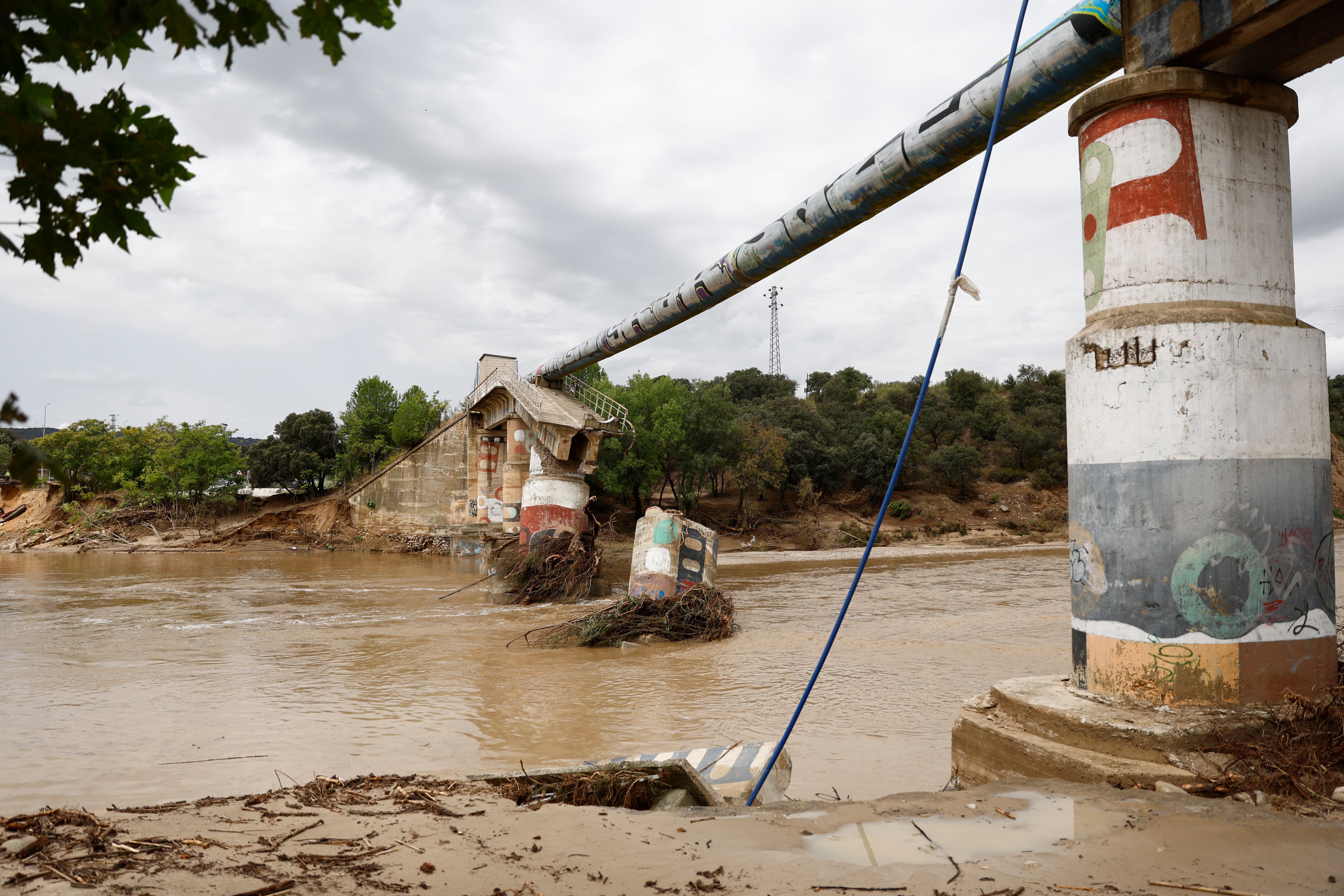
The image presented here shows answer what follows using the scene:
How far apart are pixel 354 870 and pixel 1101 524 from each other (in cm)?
407

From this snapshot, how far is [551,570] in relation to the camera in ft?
63.2

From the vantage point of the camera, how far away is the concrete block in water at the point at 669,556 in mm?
13984

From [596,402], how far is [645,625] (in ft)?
53.1

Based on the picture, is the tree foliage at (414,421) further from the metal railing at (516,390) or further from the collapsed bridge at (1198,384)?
the collapsed bridge at (1198,384)

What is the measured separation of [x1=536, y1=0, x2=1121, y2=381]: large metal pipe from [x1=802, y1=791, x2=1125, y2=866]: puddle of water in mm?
5468

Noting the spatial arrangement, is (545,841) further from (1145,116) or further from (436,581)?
(436,581)

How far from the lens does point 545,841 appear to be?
3.28 m

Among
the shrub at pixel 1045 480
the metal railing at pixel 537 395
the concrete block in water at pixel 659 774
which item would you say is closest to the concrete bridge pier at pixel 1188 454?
the concrete block in water at pixel 659 774

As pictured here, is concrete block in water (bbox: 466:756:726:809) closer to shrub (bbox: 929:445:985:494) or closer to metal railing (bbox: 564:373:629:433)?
metal railing (bbox: 564:373:629:433)

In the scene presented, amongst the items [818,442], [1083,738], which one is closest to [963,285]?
[1083,738]

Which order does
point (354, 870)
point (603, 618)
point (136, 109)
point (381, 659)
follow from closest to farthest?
point (136, 109), point (354, 870), point (381, 659), point (603, 618)

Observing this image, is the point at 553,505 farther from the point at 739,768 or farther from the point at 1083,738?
the point at 1083,738

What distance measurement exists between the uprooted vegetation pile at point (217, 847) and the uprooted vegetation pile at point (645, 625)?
9.13 m

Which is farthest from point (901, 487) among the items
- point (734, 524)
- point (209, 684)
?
point (209, 684)
